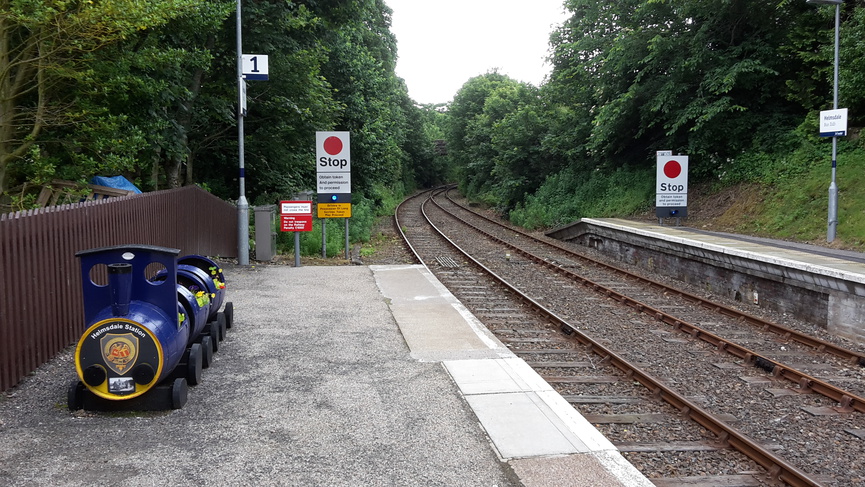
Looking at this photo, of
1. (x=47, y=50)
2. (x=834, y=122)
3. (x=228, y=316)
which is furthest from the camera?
(x=834, y=122)

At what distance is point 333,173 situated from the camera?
53.4 feet

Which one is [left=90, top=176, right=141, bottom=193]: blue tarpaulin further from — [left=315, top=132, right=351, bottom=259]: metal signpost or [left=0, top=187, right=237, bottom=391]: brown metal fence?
[left=315, top=132, right=351, bottom=259]: metal signpost

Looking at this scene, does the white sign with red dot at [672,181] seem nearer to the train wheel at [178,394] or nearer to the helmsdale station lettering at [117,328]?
the train wheel at [178,394]

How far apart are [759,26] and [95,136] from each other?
2074 cm

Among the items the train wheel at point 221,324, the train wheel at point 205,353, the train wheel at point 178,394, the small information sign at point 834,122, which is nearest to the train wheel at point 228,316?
the train wheel at point 221,324

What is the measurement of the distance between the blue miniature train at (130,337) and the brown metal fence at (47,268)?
109cm

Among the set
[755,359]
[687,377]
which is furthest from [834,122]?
[687,377]

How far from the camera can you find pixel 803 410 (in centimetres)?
659

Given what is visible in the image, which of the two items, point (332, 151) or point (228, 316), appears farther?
point (332, 151)

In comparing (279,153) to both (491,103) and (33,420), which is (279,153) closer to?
(33,420)

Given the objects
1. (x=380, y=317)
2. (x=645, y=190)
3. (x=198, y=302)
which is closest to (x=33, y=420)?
(x=198, y=302)

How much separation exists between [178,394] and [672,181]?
17.4 m

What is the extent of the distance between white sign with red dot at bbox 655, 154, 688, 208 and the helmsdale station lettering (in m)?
17.3

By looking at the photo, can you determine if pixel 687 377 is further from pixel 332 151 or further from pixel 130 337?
pixel 332 151
